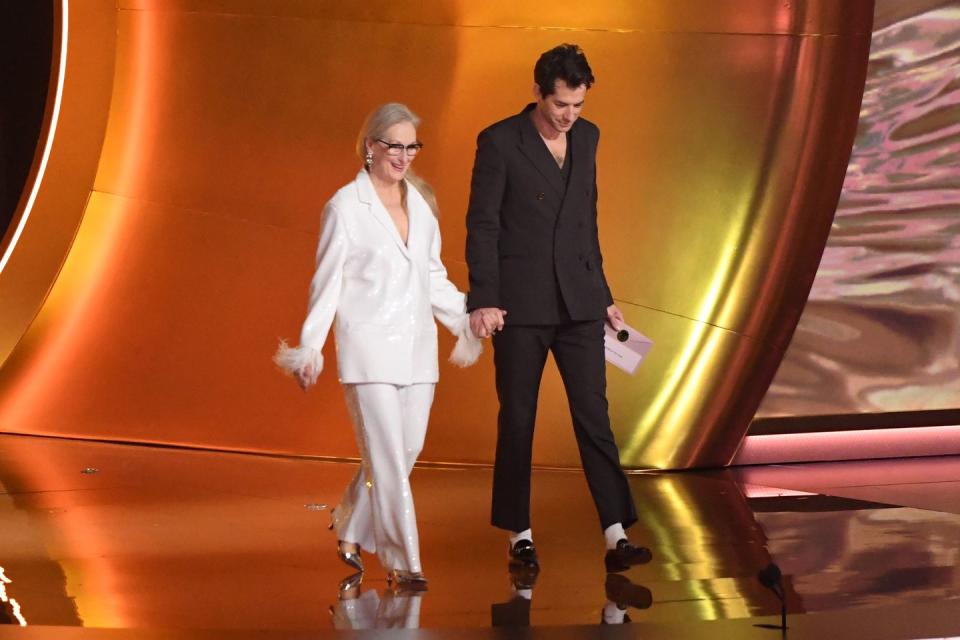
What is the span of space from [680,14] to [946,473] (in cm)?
224

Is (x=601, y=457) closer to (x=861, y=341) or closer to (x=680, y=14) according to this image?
(x=680, y=14)

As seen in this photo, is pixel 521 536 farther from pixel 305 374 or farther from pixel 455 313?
pixel 305 374

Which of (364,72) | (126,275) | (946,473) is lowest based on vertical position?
(946,473)

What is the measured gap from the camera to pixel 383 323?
12.6 feet

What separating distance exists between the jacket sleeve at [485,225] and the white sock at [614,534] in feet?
2.40

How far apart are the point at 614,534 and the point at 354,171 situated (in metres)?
2.53

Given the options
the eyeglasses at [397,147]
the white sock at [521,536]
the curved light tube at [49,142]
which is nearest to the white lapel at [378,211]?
the eyeglasses at [397,147]

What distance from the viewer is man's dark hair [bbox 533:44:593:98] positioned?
4066 mm

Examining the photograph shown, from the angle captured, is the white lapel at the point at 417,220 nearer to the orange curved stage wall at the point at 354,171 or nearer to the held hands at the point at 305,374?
the held hands at the point at 305,374

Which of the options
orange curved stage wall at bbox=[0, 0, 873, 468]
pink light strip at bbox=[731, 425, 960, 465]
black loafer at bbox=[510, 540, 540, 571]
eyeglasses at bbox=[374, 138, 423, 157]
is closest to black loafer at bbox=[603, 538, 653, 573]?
black loafer at bbox=[510, 540, 540, 571]

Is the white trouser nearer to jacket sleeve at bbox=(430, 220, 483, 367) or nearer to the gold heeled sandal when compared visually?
the gold heeled sandal

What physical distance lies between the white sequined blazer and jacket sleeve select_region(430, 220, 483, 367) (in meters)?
0.13

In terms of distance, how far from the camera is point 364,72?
6.12 metres

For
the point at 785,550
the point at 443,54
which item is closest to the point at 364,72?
the point at 443,54
